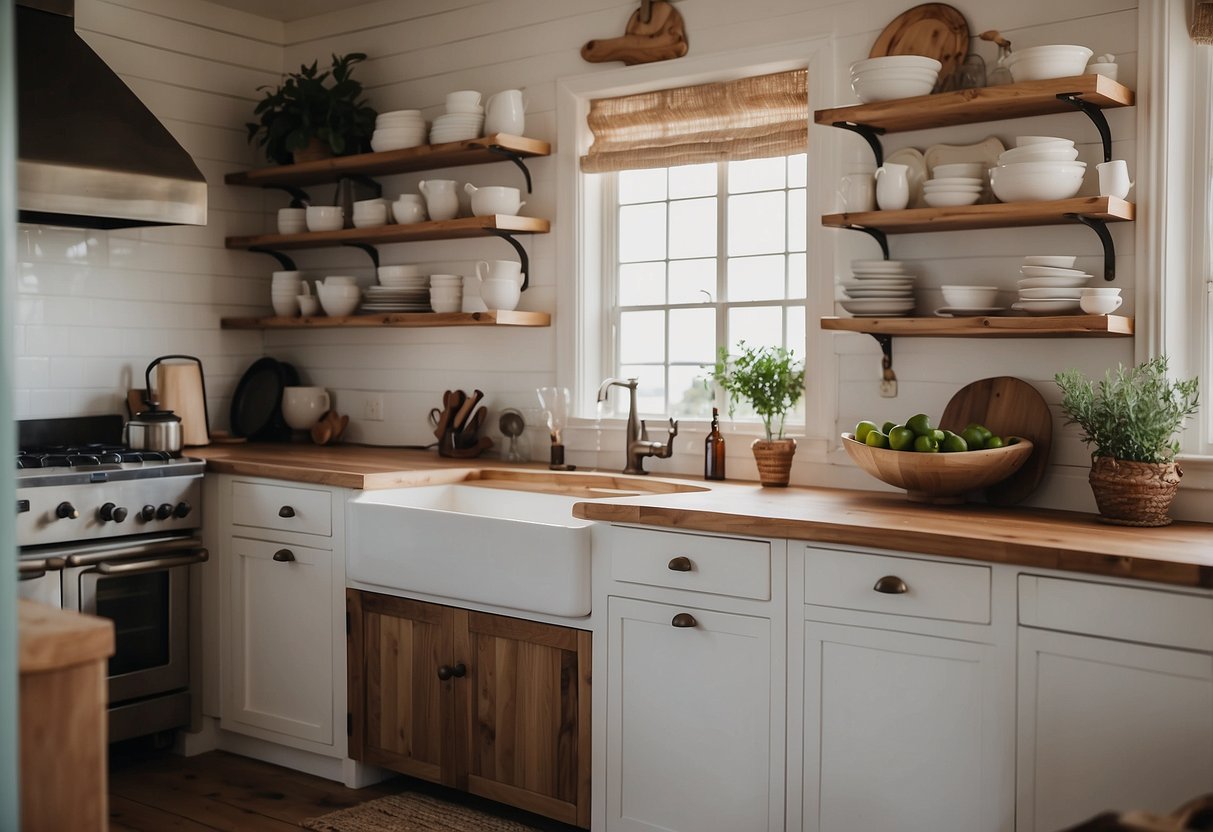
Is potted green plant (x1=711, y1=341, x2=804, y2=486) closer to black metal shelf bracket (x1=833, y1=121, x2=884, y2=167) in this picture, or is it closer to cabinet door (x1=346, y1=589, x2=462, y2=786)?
black metal shelf bracket (x1=833, y1=121, x2=884, y2=167)

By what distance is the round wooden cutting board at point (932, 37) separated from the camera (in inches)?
121

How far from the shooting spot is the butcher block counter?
7.30ft

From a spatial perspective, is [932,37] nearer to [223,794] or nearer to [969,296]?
[969,296]

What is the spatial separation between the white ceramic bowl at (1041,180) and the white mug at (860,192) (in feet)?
1.24

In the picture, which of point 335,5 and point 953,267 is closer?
point 953,267

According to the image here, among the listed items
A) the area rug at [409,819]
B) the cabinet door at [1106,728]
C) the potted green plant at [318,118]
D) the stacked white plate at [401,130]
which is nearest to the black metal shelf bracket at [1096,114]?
the cabinet door at [1106,728]

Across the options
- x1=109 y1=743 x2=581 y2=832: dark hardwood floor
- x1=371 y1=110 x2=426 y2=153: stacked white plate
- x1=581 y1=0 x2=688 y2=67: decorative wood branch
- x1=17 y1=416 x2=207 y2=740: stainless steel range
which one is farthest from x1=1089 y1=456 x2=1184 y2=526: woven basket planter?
x1=17 y1=416 x2=207 y2=740: stainless steel range

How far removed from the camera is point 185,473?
12.2ft

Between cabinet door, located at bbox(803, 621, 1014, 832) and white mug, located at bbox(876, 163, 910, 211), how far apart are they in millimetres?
1139

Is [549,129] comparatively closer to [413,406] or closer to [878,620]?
[413,406]

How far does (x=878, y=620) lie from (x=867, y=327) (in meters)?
0.86

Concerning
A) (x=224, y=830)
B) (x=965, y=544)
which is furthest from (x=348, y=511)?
(x=965, y=544)

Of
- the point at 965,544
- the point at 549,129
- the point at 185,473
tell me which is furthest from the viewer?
the point at 549,129

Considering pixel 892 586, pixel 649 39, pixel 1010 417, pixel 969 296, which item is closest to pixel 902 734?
pixel 892 586
